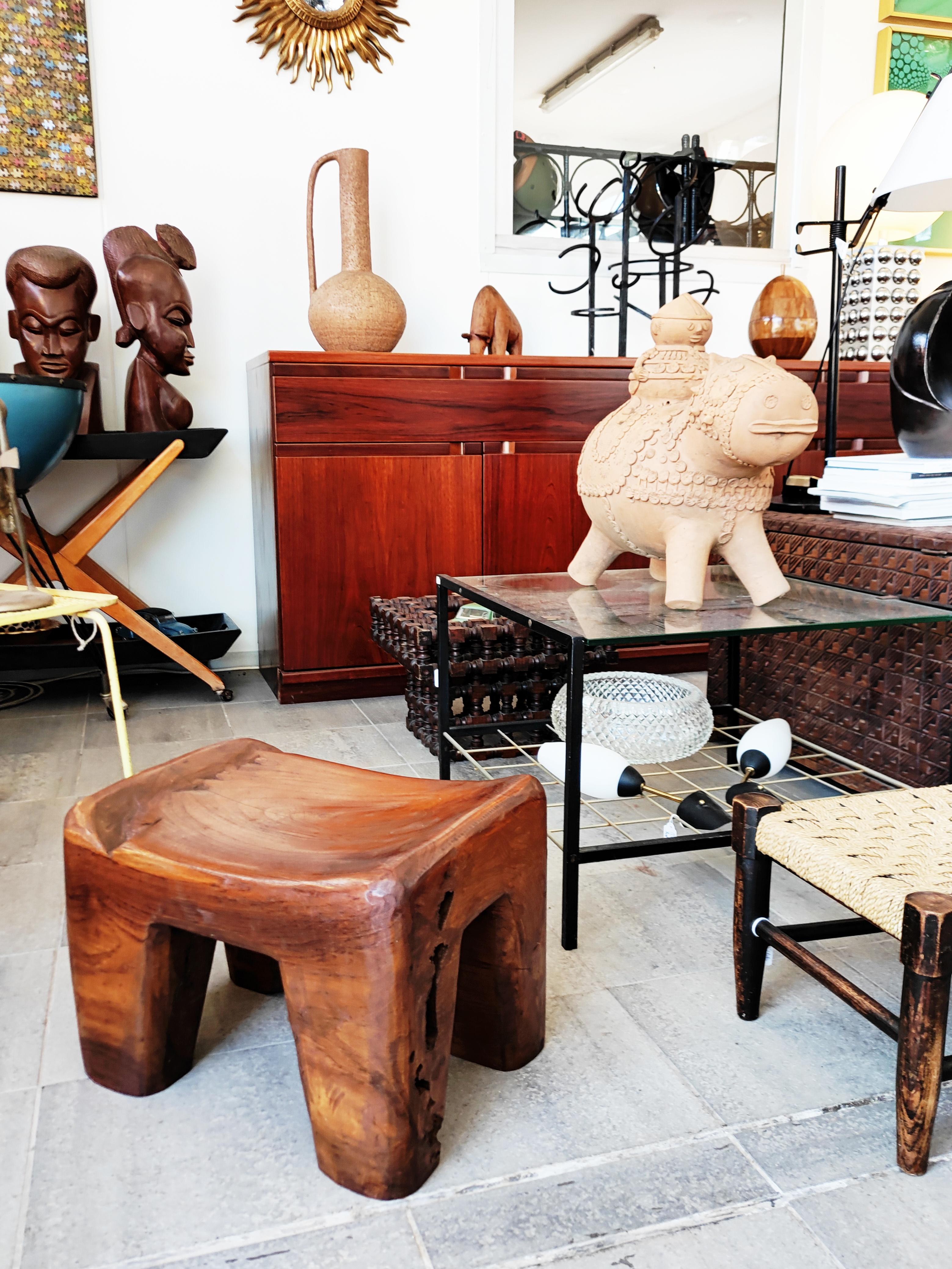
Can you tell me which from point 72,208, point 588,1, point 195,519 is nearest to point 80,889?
point 195,519

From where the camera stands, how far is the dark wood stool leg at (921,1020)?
2.98 feet

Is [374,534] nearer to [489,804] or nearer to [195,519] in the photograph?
[195,519]

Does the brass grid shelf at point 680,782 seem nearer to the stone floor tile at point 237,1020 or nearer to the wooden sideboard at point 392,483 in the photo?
the stone floor tile at point 237,1020

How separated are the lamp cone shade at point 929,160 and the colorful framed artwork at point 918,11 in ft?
8.35

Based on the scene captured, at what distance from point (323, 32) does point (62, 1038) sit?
3.15m

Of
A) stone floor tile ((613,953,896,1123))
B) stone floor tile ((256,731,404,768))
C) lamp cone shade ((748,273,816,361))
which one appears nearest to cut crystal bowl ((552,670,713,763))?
stone floor tile ((613,953,896,1123))

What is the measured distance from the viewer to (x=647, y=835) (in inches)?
70.9

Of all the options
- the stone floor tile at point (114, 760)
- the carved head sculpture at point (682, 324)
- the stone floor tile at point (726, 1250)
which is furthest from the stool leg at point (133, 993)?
the carved head sculpture at point (682, 324)

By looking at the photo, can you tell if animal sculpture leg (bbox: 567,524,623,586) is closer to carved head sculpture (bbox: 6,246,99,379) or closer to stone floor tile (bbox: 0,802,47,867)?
stone floor tile (bbox: 0,802,47,867)

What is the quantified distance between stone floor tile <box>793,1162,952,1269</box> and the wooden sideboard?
212 centimetres

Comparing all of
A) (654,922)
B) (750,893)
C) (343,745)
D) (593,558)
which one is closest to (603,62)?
(593,558)

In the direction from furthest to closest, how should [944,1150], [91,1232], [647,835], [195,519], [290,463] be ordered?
[195,519] → [290,463] → [647,835] → [944,1150] → [91,1232]

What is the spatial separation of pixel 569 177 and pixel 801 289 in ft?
3.04

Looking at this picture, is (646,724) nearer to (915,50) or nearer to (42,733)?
(42,733)
